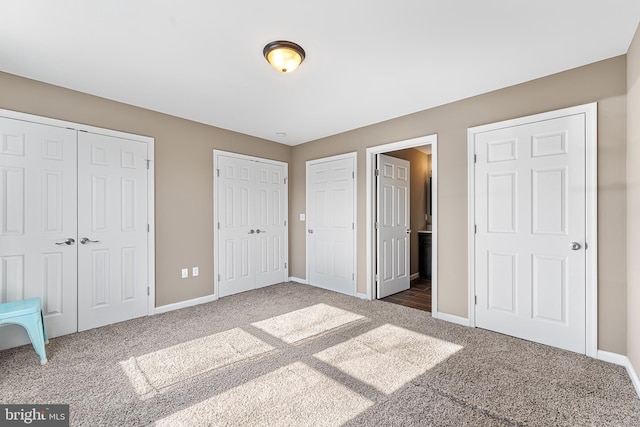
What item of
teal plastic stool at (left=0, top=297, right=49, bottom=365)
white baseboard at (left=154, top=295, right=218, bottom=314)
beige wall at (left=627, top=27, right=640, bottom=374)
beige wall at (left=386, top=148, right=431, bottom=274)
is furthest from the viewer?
beige wall at (left=386, top=148, right=431, bottom=274)

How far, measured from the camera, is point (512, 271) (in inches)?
112

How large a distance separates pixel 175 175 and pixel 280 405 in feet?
9.72

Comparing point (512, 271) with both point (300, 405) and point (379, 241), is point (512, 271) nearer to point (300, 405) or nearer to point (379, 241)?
point (379, 241)

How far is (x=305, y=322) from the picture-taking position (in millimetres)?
3240

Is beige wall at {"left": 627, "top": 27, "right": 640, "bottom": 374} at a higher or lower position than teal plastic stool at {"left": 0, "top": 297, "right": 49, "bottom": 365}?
higher

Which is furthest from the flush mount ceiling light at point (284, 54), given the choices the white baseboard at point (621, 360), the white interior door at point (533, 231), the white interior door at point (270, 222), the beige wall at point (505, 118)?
the white baseboard at point (621, 360)

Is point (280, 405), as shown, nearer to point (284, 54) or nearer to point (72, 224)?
point (284, 54)

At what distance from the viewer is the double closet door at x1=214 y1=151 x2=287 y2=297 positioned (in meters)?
4.21

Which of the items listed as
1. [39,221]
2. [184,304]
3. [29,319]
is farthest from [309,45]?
[184,304]

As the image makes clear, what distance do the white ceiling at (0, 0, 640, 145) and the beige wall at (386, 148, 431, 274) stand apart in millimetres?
2046

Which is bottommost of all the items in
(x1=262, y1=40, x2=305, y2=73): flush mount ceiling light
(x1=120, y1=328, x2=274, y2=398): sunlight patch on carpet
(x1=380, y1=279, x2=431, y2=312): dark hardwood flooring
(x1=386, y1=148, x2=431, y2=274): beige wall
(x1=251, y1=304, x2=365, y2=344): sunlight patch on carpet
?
(x1=380, y1=279, x2=431, y2=312): dark hardwood flooring

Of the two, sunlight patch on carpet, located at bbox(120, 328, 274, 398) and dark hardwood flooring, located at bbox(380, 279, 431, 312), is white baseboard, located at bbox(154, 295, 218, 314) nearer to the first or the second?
sunlight patch on carpet, located at bbox(120, 328, 274, 398)
